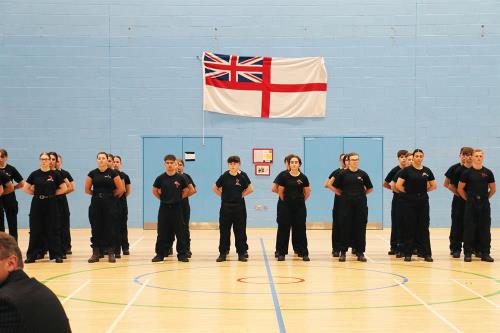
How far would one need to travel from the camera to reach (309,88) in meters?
23.1

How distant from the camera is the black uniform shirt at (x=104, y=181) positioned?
1445 cm

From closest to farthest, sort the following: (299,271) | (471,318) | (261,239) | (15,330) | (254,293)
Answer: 1. (15,330)
2. (471,318)
3. (254,293)
4. (299,271)
5. (261,239)

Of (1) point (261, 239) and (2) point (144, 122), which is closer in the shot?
(1) point (261, 239)

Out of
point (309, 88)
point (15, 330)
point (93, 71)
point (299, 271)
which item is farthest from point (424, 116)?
point (15, 330)

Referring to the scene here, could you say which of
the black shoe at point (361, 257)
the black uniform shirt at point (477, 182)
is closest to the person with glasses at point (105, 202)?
the black shoe at point (361, 257)

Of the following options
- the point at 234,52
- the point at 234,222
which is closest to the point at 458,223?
the point at 234,222

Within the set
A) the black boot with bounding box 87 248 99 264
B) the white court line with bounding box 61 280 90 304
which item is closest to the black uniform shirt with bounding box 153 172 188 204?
the black boot with bounding box 87 248 99 264

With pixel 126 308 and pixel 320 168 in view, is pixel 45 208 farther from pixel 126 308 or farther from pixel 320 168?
pixel 320 168

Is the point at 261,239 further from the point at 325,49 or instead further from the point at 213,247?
the point at 325,49

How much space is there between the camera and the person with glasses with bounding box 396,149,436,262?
14.8m

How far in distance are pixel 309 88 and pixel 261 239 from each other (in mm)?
5235

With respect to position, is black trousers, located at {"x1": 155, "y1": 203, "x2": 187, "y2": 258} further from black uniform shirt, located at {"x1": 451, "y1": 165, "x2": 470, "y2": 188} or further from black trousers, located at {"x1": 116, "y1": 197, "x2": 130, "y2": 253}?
black uniform shirt, located at {"x1": 451, "y1": 165, "x2": 470, "y2": 188}

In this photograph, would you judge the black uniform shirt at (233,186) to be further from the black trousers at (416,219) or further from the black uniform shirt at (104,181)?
the black trousers at (416,219)

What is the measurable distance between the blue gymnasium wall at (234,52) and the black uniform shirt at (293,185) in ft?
26.6
